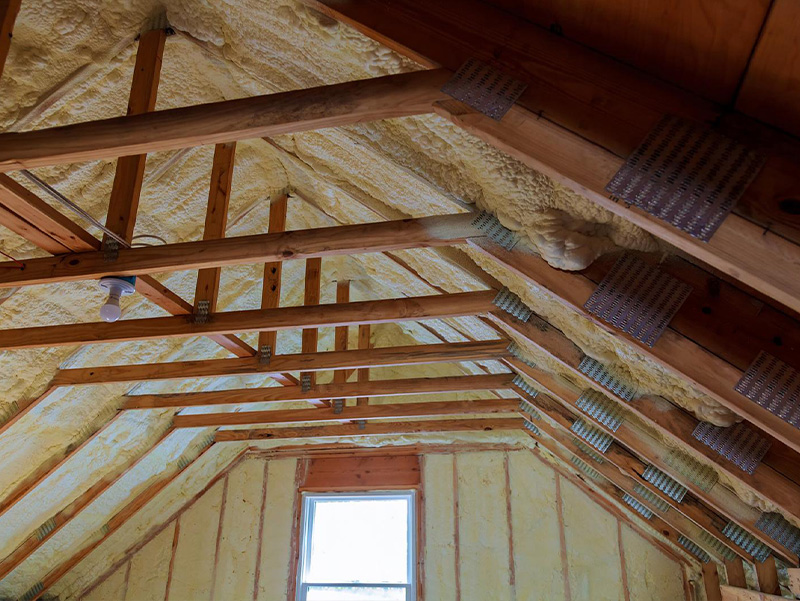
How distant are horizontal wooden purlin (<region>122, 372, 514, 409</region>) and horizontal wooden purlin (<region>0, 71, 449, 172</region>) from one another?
8.29 ft

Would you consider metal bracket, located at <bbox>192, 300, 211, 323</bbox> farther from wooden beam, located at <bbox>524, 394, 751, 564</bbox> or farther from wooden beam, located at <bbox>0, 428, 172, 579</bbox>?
wooden beam, located at <bbox>0, 428, 172, 579</bbox>

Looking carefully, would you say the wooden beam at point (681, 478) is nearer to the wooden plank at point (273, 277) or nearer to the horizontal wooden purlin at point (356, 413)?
the horizontal wooden purlin at point (356, 413)

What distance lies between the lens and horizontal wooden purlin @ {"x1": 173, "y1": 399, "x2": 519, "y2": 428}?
4418mm

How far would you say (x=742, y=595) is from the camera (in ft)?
12.2

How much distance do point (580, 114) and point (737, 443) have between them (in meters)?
1.32

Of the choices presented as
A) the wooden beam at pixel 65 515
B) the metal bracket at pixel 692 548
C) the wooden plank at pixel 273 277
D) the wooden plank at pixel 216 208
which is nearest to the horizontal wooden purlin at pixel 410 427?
the wooden beam at pixel 65 515

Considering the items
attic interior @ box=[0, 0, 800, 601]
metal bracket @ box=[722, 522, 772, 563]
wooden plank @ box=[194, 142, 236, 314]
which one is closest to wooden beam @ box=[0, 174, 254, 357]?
attic interior @ box=[0, 0, 800, 601]

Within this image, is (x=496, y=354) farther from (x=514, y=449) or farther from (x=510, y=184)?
(x=514, y=449)

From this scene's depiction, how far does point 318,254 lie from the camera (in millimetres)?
2355

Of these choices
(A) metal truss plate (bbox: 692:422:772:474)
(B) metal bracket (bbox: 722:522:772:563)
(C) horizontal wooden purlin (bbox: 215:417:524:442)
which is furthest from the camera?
(C) horizontal wooden purlin (bbox: 215:417:524:442)

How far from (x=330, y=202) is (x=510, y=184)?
2.04 meters

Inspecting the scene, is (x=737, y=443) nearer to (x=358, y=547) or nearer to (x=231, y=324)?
(x=231, y=324)

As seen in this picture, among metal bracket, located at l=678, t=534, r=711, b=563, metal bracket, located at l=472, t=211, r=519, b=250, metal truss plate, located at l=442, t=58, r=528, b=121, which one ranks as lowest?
metal bracket, located at l=678, t=534, r=711, b=563

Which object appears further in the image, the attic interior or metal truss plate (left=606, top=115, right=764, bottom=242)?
the attic interior
